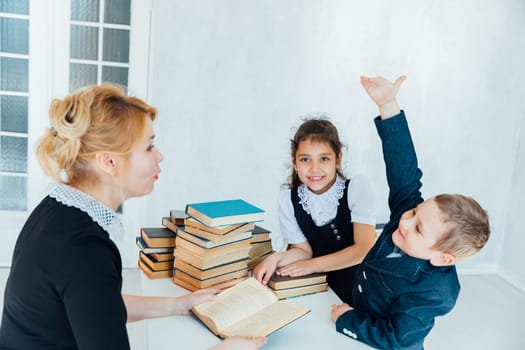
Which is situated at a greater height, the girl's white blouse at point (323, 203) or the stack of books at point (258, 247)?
the girl's white blouse at point (323, 203)

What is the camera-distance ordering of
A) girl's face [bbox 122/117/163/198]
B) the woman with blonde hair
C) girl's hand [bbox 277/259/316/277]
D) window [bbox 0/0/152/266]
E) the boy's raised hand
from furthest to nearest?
window [bbox 0/0/152/266] → girl's hand [bbox 277/259/316/277] → the boy's raised hand → girl's face [bbox 122/117/163/198] → the woman with blonde hair

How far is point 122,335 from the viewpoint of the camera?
40.4 inches

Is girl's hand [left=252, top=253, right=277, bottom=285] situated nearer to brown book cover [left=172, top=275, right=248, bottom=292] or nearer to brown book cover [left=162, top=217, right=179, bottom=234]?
brown book cover [left=172, top=275, right=248, bottom=292]

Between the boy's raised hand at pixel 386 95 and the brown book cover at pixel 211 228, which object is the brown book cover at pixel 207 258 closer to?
the brown book cover at pixel 211 228

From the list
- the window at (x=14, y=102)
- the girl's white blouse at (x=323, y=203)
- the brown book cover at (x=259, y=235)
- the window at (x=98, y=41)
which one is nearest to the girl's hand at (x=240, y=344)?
the brown book cover at (x=259, y=235)

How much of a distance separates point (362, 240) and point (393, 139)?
524 millimetres

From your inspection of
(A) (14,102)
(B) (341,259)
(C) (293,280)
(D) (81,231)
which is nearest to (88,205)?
(D) (81,231)

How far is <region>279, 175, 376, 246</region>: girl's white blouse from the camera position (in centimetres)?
198

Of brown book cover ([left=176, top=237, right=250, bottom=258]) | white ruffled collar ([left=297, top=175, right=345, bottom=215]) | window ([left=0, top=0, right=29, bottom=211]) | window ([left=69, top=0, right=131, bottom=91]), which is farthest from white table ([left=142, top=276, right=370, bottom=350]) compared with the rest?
window ([left=0, top=0, right=29, bottom=211])

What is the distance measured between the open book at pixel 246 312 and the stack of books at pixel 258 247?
30cm

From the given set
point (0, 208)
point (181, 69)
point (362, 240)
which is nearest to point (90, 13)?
point (181, 69)

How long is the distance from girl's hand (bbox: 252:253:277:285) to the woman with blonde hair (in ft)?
1.38

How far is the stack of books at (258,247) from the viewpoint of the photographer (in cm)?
177

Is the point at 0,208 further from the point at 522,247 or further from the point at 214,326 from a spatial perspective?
the point at 522,247
